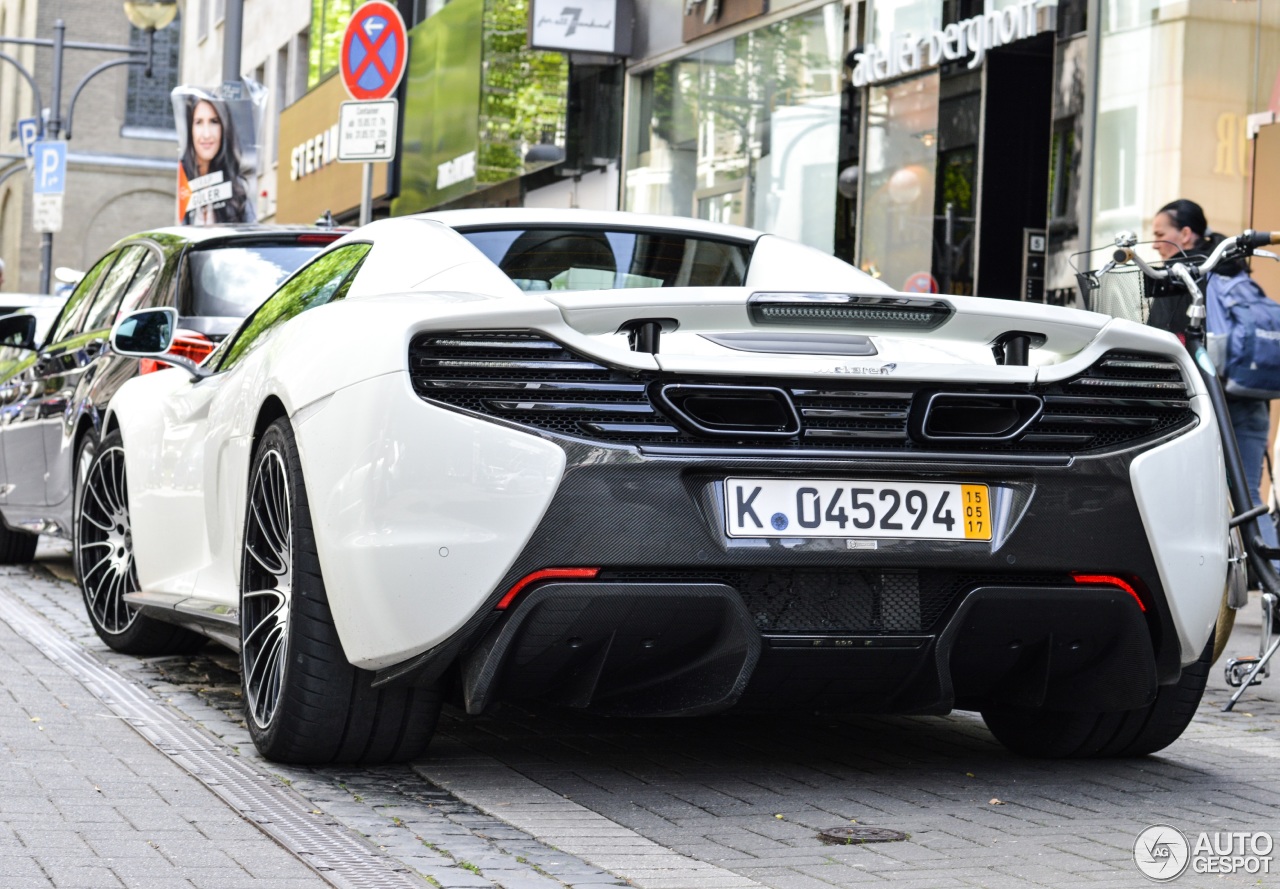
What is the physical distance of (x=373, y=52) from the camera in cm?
1242

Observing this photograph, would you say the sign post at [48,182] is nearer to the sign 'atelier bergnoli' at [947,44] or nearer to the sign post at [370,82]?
the sign 'atelier bergnoli' at [947,44]

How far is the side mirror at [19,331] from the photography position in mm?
9852

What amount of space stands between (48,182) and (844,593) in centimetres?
2586

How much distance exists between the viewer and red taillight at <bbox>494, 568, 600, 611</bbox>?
13.9 ft

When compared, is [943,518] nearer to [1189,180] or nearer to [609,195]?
[1189,180]

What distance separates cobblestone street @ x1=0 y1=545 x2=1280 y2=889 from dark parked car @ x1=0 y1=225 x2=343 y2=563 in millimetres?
2462

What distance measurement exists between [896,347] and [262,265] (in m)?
4.83

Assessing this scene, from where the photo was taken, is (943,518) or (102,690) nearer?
(943,518)

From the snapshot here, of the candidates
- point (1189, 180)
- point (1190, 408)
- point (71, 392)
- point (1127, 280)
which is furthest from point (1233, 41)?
point (1190, 408)

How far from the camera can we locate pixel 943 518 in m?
4.38

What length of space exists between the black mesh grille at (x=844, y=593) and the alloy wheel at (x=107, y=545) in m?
3.10

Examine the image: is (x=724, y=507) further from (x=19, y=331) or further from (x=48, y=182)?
(x=48, y=182)

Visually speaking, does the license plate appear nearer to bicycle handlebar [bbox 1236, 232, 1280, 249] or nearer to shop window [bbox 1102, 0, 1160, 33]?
bicycle handlebar [bbox 1236, 232, 1280, 249]

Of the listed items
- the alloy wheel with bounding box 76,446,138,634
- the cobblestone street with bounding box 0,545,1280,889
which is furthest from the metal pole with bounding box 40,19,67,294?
the cobblestone street with bounding box 0,545,1280,889
